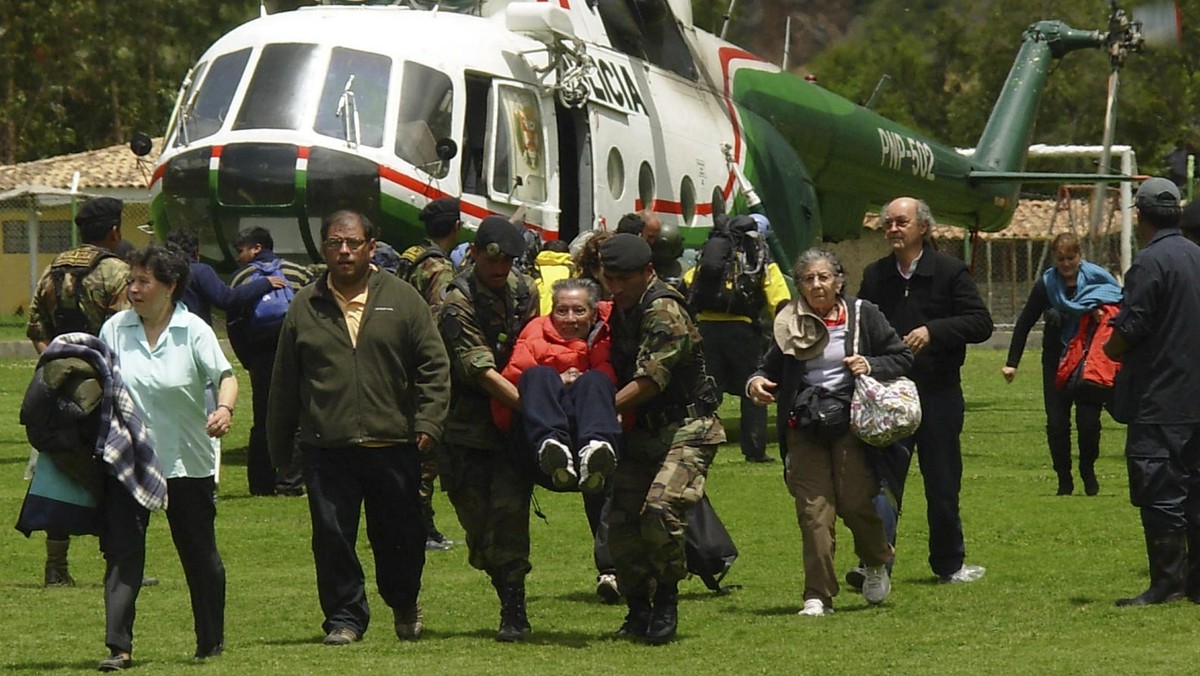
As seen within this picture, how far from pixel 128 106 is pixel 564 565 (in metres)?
43.7

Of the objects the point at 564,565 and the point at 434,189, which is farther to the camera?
the point at 434,189

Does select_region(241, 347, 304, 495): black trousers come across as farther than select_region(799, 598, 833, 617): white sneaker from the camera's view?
Yes

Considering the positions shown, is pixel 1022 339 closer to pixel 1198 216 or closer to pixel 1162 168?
pixel 1198 216

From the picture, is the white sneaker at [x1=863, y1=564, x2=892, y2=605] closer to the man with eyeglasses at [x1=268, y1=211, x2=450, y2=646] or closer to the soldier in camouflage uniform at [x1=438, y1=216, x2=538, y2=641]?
the soldier in camouflage uniform at [x1=438, y1=216, x2=538, y2=641]

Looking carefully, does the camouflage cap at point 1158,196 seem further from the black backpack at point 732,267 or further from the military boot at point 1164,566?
the black backpack at point 732,267

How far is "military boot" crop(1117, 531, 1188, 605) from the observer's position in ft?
30.5

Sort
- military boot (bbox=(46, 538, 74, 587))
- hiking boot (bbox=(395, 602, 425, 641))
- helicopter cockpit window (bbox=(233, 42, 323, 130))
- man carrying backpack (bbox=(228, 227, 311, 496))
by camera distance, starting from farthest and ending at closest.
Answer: helicopter cockpit window (bbox=(233, 42, 323, 130))
man carrying backpack (bbox=(228, 227, 311, 496))
military boot (bbox=(46, 538, 74, 587))
hiking boot (bbox=(395, 602, 425, 641))

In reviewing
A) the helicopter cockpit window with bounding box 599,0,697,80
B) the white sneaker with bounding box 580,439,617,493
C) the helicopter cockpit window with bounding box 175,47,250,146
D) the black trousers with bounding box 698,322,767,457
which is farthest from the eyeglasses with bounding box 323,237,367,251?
the helicopter cockpit window with bounding box 599,0,697,80

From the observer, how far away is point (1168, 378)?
9.23m

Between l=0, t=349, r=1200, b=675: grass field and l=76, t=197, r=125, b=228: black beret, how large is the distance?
6.06ft

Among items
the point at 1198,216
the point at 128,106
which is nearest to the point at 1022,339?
the point at 1198,216

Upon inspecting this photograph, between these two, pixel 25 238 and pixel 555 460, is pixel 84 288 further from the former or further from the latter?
pixel 25 238

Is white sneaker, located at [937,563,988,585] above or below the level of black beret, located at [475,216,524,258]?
below

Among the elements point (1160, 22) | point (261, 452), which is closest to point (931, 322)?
point (261, 452)
